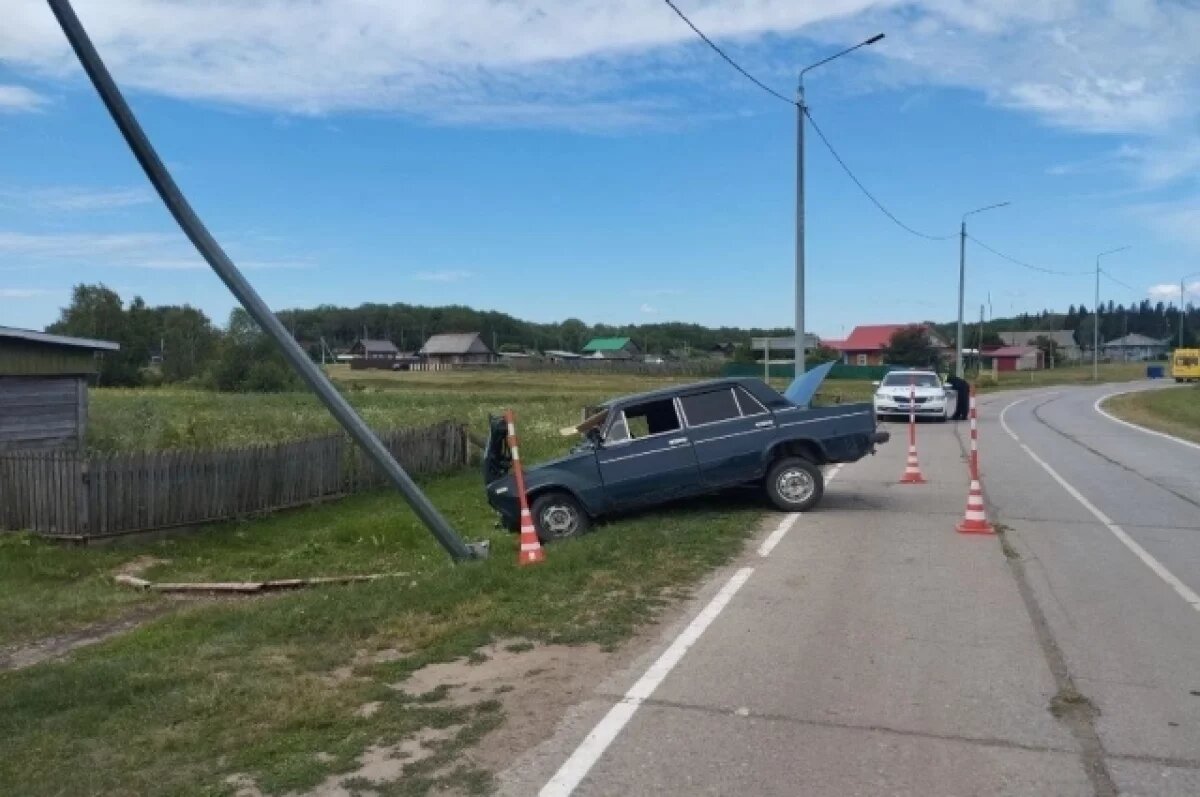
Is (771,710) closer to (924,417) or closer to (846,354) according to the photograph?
(924,417)

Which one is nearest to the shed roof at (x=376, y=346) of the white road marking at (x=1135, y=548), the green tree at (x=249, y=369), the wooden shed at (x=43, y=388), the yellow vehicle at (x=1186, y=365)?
the green tree at (x=249, y=369)

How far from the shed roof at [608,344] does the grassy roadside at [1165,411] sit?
101 m

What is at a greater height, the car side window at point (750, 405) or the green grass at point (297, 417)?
the car side window at point (750, 405)

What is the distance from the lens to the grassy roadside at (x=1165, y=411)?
102ft

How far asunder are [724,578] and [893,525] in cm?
368

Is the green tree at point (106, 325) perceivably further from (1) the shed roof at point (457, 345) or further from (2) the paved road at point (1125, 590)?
(2) the paved road at point (1125, 590)

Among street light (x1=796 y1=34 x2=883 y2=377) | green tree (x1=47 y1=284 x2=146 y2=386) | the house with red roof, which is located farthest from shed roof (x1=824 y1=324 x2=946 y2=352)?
street light (x1=796 y1=34 x2=883 y2=377)

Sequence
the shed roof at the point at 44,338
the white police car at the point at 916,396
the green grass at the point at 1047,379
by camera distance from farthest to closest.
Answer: the green grass at the point at 1047,379 < the white police car at the point at 916,396 < the shed roof at the point at 44,338

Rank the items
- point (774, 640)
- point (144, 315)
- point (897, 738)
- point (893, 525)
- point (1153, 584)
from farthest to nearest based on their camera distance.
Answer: point (144, 315)
point (893, 525)
point (1153, 584)
point (774, 640)
point (897, 738)

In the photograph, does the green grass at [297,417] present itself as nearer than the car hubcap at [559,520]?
No

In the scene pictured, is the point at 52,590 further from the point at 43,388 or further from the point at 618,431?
the point at 43,388

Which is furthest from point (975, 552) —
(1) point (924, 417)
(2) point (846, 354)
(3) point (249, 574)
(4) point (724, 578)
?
(2) point (846, 354)

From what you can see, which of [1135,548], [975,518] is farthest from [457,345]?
[1135,548]

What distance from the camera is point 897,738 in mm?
5238
